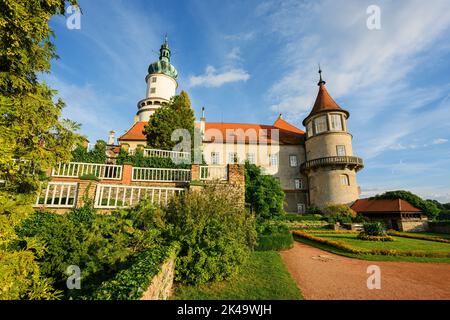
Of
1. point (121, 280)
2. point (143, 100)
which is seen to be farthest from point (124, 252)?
point (143, 100)

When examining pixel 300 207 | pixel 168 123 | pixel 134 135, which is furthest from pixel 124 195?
pixel 300 207

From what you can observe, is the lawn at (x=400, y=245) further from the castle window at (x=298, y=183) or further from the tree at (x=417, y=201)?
the castle window at (x=298, y=183)

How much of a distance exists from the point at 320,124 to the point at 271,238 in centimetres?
2374

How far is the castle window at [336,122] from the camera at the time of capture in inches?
1135

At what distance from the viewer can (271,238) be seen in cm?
1118

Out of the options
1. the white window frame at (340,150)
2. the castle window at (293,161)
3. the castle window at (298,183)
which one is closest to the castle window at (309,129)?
the castle window at (293,161)

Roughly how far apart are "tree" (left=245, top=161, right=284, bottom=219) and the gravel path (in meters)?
4.60

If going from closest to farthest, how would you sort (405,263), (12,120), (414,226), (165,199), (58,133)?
(12,120) → (58,133) → (405,263) → (165,199) → (414,226)

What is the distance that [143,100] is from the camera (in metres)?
40.3

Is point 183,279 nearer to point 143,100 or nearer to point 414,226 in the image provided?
point 414,226

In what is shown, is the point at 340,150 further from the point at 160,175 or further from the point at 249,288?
the point at 249,288

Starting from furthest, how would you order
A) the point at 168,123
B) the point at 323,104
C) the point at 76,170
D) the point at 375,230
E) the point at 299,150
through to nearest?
the point at 299,150 → the point at 323,104 → the point at 168,123 → the point at 375,230 → the point at 76,170

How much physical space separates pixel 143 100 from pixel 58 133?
36.2 m

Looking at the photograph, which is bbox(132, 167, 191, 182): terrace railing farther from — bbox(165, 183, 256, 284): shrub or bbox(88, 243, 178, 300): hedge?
bbox(88, 243, 178, 300): hedge
